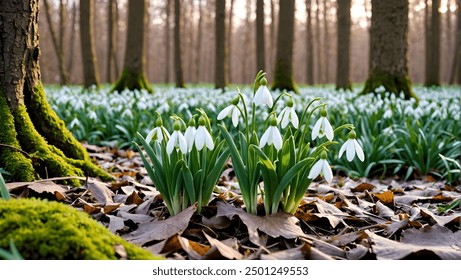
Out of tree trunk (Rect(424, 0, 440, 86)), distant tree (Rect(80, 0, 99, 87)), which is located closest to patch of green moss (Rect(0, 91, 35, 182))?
distant tree (Rect(80, 0, 99, 87))

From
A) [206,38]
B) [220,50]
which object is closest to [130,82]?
[220,50]

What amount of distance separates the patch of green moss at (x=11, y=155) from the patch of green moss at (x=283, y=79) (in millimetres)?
10012

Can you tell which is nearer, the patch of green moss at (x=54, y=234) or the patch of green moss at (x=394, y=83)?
the patch of green moss at (x=54, y=234)

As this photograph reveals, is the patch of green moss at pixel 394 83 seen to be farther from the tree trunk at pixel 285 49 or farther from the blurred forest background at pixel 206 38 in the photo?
the blurred forest background at pixel 206 38

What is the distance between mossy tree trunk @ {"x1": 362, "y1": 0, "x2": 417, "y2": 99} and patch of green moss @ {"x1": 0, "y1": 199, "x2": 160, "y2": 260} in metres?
7.44

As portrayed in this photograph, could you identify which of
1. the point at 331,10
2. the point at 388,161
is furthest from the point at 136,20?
the point at 331,10

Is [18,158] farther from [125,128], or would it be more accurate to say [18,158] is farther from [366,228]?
[125,128]

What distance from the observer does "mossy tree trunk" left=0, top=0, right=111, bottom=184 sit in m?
2.88

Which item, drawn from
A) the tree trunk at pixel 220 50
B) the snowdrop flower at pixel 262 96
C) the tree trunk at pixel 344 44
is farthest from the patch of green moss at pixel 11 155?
the tree trunk at pixel 344 44

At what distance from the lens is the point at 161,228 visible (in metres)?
2.23

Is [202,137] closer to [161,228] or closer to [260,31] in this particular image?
[161,228]

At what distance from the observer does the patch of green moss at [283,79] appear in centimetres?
1262

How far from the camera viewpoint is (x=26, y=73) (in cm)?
308
